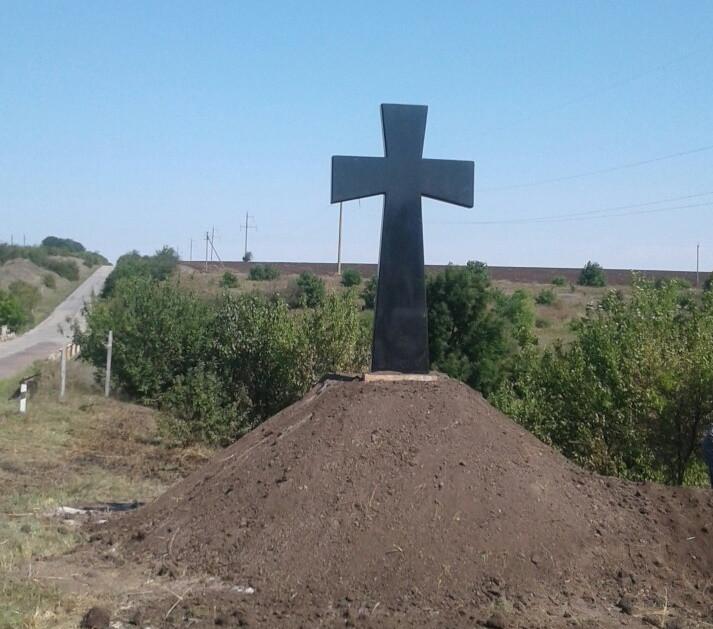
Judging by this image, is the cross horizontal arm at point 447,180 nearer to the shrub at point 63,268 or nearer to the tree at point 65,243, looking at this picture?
the shrub at point 63,268

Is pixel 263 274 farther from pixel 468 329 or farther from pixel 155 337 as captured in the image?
pixel 155 337

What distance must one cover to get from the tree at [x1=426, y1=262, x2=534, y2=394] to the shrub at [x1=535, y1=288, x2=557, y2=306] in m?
20.9

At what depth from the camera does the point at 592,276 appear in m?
60.8

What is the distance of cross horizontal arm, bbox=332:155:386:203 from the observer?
7.91 meters

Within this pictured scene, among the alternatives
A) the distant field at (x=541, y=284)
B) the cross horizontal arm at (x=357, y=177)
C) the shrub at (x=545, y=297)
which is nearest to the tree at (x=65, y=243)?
the distant field at (x=541, y=284)

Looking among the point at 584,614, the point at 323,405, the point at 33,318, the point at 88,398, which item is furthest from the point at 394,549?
the point at 33,318

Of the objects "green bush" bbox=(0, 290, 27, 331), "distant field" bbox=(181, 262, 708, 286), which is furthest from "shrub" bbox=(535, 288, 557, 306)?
"green bush" bbox=(0, 290, 27, 331)

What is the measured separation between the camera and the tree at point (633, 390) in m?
11.3

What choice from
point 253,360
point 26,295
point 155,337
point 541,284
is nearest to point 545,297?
point 541,284

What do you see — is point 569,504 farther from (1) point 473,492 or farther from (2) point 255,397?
(2) point 255,397

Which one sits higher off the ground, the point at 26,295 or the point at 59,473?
the point at 26,295

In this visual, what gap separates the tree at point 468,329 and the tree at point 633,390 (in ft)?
40.6

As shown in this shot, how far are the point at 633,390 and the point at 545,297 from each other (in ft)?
129

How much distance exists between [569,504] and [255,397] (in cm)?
1080
